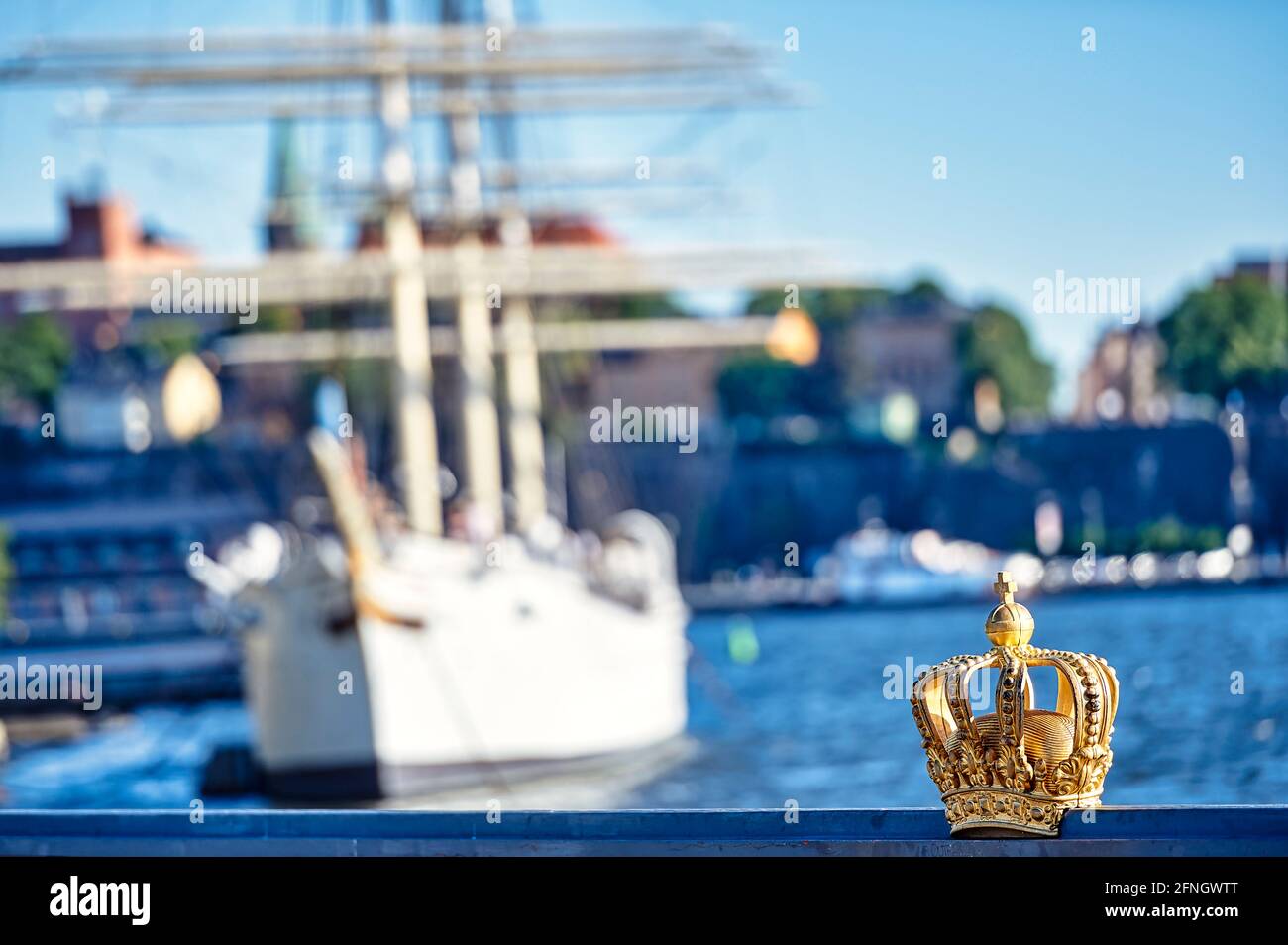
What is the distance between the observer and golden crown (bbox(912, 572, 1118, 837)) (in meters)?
5.32

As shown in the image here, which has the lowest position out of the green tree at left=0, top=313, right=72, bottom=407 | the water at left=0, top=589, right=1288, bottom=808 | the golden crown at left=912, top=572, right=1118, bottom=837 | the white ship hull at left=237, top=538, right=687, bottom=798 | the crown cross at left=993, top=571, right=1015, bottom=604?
the water at left=0, top=589, right=1288, bottom=808

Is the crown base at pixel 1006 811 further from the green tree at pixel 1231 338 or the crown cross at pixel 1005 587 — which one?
the green tree at pixel 1231 338

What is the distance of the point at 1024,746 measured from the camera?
17.5 feet

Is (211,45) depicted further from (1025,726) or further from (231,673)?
(1025,726)

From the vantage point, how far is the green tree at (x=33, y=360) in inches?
3740

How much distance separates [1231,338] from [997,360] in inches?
606

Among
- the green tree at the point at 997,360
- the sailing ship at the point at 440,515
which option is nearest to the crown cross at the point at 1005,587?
the sailing ship at the point at 440,515

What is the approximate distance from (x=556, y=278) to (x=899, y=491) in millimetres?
62649

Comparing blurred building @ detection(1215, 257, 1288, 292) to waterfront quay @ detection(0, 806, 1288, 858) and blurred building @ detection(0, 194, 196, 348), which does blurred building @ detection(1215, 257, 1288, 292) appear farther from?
waterfront quay @ detection(0, 806, 1288, 858)

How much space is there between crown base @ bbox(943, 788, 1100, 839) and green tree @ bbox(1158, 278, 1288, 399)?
89.7m

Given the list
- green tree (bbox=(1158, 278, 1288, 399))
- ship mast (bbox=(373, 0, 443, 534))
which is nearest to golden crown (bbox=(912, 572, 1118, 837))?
ship mast (bbox=(373, 0, 443, 534))

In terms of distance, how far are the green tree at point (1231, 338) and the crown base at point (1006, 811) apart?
8969 cm

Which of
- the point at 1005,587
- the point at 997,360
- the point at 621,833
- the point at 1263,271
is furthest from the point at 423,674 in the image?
the point at 997,360
